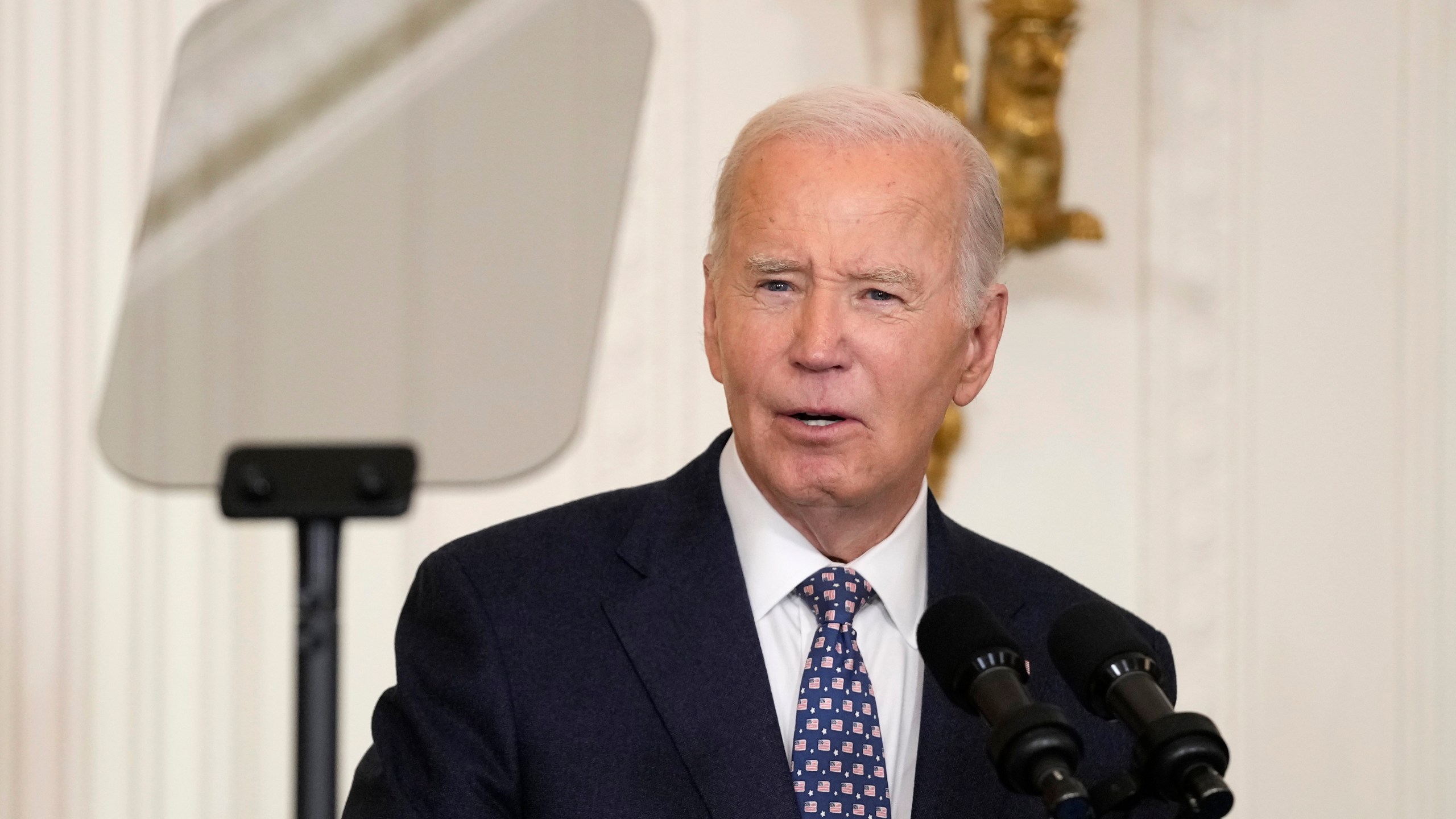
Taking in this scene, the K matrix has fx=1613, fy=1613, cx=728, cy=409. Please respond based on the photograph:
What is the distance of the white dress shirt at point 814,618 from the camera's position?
1583mm

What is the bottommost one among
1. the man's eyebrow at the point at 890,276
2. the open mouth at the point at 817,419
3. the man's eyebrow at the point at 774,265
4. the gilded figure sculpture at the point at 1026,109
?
the open mouth at the point at 817,419

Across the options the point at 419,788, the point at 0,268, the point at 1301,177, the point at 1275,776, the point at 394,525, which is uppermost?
the point at 1301,177

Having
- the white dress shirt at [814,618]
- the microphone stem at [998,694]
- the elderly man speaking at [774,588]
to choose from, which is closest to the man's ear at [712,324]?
the elderly man speaking at [774,588]

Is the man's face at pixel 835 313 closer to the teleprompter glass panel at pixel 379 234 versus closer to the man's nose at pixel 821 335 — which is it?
the man's nose at pixel 821 335

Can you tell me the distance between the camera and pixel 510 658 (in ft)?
4.95

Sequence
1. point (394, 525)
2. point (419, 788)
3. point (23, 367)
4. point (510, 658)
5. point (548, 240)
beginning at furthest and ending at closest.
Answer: point (394, 525) < point (23, 367) < point (510, 658) < point (419, 788) < point (548, 240)

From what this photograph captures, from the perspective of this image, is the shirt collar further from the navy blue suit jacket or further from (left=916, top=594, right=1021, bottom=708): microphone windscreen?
(left=916, top=594, right=1021, bottom=708): microphone windscreen

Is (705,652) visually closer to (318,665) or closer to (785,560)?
(785,560)

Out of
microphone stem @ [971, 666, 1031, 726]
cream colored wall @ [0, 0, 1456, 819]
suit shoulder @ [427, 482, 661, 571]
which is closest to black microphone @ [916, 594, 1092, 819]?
microphone stem @ [971, 666, 1031, 726]

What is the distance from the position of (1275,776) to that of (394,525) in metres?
1.46

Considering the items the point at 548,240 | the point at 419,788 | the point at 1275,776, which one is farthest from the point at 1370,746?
the point at 548,240

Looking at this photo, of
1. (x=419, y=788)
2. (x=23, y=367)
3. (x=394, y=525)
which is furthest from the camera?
(x=394, y=525)

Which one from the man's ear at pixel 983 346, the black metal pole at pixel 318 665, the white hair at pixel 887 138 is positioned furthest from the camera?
the man's ear at pixel 983 346

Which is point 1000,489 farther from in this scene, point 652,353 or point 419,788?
point 419,788
